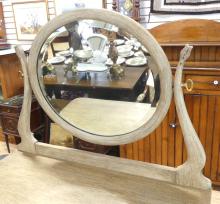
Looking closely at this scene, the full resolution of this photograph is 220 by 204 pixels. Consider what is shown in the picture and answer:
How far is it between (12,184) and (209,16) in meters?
1.48

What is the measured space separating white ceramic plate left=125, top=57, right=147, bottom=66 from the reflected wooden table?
0.01m

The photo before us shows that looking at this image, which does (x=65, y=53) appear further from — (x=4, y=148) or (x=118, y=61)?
(x=4, y=148)

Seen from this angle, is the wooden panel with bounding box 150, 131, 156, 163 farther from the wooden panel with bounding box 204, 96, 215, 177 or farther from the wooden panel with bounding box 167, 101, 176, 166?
the wooden panel with bounding box 204, 96, 215, 177

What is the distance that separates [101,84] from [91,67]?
61mm

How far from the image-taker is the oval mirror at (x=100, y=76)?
0.64 metres

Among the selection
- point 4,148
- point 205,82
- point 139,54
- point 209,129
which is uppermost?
point 139,54

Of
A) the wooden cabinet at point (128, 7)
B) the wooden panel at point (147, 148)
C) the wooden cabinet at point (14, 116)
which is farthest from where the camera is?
the wooden cabinet at point (14, 116)

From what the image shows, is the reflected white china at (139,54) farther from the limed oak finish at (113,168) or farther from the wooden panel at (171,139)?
the wooden panel at (171,139)

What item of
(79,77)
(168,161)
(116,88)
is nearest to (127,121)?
(116,88)

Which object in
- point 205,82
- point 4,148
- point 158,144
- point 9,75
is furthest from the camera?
point 4,148

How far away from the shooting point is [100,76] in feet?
2.61

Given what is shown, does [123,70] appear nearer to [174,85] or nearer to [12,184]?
[174,85]

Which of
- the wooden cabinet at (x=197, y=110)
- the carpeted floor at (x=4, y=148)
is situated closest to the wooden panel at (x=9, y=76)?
the carpeted floor at (x=4, y=148)

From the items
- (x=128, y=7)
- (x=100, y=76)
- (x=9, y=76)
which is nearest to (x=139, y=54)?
(x=100, y=76)
